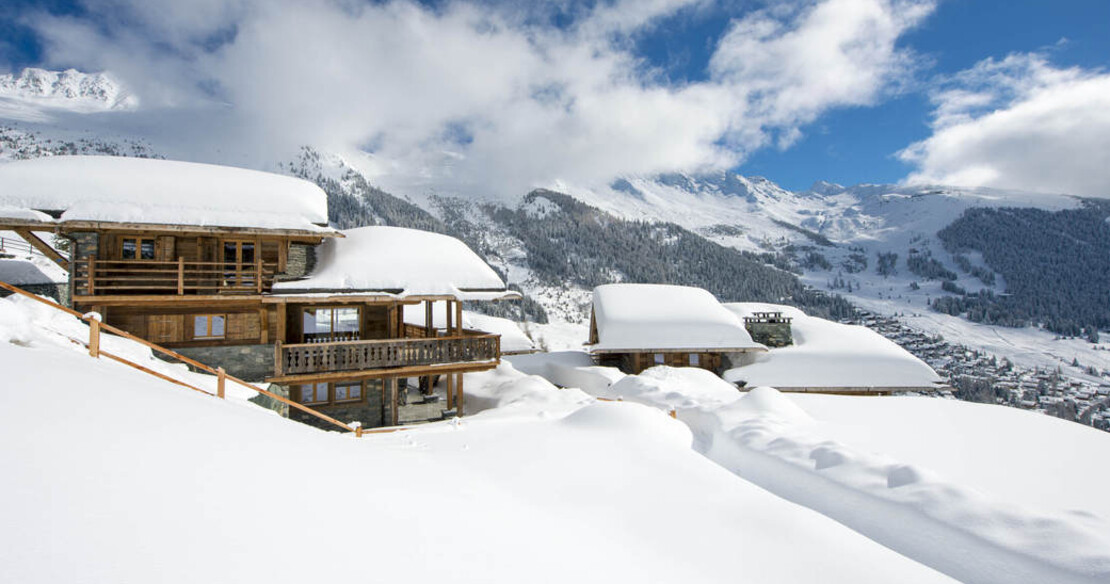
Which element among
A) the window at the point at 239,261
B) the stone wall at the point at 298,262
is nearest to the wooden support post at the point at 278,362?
the stone wall at the point at 298,262

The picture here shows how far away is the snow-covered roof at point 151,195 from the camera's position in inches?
537

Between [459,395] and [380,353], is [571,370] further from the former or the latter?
[380,353]

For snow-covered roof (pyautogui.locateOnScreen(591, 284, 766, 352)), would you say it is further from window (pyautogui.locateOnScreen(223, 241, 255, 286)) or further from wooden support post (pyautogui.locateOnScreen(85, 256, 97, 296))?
wooden support post (pyautogui.locateOnScreen(85, 256, 97, 296))

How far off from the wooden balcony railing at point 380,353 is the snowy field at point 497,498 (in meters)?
4.31

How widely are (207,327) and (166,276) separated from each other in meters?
2.16

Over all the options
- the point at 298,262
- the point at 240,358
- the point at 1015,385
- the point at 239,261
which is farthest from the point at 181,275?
the point at 1015,385

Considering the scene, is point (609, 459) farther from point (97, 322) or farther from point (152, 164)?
point (152, 164)

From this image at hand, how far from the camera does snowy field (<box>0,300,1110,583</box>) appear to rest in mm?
3674

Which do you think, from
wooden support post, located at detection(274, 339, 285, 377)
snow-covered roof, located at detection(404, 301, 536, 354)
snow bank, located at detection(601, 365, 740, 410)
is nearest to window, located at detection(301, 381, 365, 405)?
wooden support post, located at detection(274, 339, 285, 377)

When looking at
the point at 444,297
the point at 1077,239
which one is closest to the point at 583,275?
the point at 444,297

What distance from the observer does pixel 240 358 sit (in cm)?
1572

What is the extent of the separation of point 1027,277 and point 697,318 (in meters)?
196

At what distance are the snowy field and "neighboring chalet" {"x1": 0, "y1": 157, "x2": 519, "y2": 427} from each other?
3583 millimetres

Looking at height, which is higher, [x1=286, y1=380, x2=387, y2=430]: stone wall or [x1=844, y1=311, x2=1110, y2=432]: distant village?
[x1=286, y1=380, x2=387, y2=430]: stone wall
